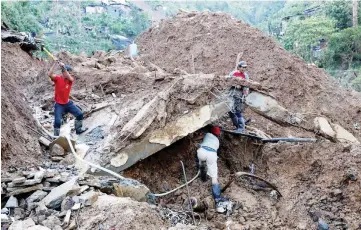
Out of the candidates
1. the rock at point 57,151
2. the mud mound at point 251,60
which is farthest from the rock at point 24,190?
the mud mound at point 251,60

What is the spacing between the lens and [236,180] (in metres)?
6.86

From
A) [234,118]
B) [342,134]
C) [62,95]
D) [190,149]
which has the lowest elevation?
[342,134]

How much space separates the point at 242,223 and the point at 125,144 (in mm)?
2123

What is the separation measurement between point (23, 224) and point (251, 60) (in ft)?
29.5

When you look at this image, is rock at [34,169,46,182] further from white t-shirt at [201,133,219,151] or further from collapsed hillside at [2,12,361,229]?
white t-shirt at [201,133,219,151]

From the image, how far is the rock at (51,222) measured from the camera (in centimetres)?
397

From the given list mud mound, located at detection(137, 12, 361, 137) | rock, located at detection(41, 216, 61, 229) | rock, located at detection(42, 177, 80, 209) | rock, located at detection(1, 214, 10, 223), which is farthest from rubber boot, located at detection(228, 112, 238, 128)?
rock, located at detection(1, 214, 10, 223)

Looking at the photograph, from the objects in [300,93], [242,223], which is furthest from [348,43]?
[242,223]

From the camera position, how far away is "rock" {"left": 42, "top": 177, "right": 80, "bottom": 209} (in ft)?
14.4

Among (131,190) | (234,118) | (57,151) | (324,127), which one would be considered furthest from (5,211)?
(324,127)

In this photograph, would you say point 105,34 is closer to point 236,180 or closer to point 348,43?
point 348,43

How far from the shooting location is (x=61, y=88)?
6121mm

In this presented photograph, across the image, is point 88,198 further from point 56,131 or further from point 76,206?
point 56,131

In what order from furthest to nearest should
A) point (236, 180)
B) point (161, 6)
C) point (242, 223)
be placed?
1. point (161, 6)
2. point (236, 180)
3. point (242, 223)
